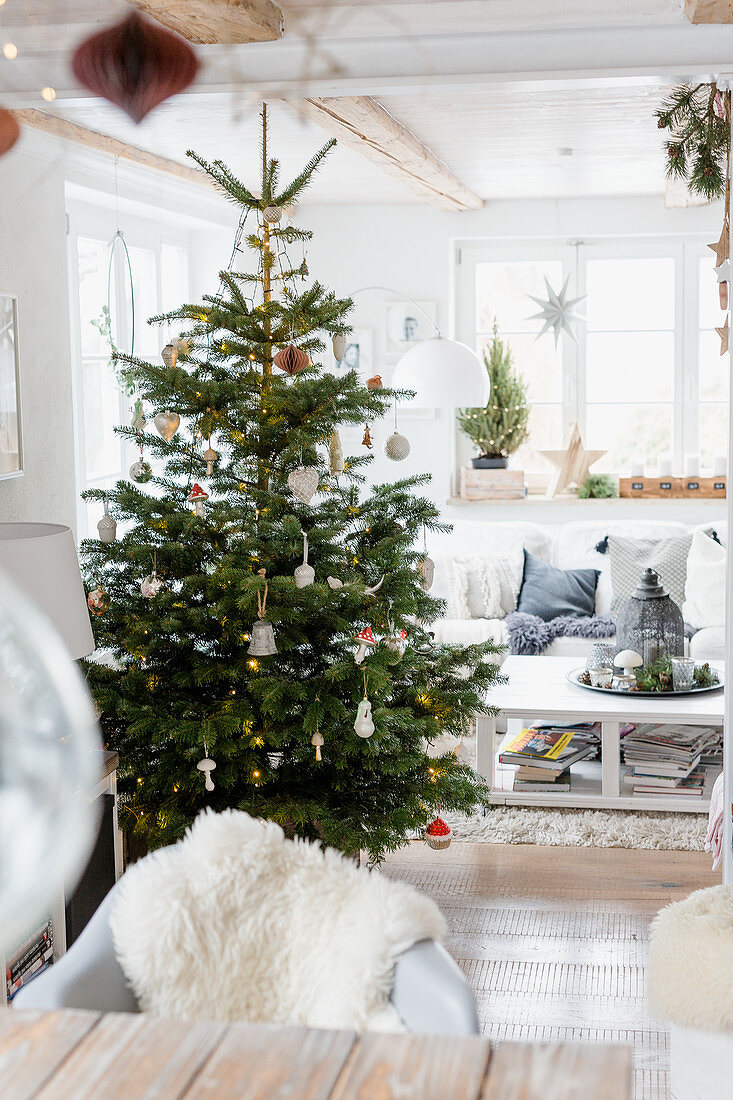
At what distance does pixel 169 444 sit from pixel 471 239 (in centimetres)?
360

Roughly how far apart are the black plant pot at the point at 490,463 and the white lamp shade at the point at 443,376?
70.1 inches

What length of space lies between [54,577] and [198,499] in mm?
494

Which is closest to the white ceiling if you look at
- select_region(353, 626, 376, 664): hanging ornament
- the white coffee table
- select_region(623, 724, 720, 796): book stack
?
select_region(353, 626, 376, 664): hanging ornament

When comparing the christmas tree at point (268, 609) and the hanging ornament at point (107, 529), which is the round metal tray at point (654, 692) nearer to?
the christmas tree at point (268, 609)

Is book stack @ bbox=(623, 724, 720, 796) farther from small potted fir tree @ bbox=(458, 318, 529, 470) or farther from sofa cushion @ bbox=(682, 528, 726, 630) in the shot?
small potted fir tree @ bbox=(458, 318, 529, 470)

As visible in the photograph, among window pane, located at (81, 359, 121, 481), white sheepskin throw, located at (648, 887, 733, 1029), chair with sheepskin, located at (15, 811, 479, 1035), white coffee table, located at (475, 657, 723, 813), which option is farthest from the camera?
window pane, located at (81, 359, 121, 481)

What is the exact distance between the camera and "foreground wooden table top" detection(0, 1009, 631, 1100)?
89 cm

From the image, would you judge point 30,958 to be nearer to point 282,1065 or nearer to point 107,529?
point 107,529

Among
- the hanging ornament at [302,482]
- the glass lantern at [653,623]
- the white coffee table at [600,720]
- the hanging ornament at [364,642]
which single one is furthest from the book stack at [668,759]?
the hanging ornament at [302,482]

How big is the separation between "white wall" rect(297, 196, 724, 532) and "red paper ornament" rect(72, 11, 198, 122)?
4742 millimetres

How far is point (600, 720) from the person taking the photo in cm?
364

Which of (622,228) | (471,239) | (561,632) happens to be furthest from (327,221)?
(561,632)

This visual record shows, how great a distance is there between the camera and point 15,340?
121 inches

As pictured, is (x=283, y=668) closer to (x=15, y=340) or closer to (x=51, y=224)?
(x=15, y=340)
